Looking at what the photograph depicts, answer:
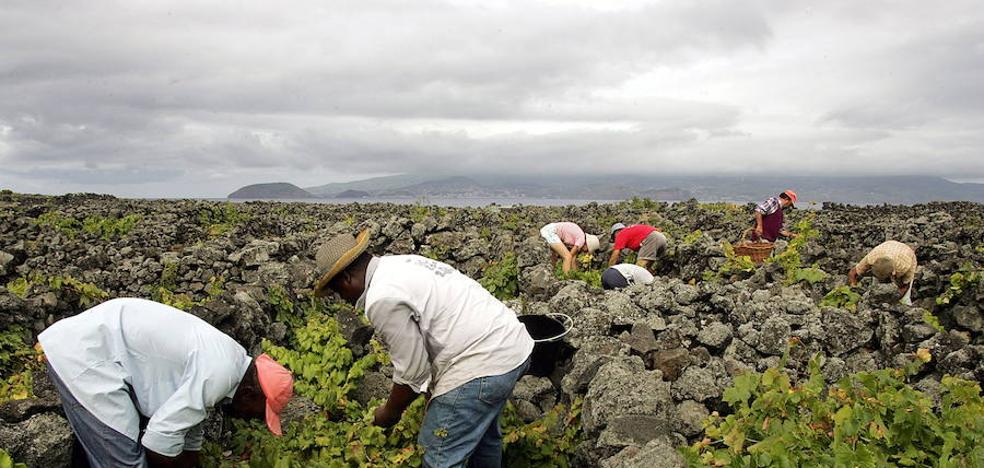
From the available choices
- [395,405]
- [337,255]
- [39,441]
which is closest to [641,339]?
[395,405]

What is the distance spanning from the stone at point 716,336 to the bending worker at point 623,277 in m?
2.47

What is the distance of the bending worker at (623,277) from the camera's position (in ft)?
32.0

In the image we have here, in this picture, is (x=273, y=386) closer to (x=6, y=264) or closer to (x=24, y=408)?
(x=24, y=408)

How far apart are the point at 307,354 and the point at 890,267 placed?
26.7 ft

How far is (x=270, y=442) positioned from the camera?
496cm

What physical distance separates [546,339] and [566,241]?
533 cm

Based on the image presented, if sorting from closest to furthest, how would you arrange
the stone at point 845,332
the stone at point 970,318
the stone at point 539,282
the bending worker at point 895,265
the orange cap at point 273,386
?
the orange cap at point 273,386, the stone at point 845,332, the stone at point 970,318, the bending worker at point 895,265, the stone at point 539,282

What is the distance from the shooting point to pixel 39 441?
12.7 ft

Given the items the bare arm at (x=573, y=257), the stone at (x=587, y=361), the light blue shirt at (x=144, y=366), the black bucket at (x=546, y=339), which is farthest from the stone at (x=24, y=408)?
the bare arm at (x=573, y=257)

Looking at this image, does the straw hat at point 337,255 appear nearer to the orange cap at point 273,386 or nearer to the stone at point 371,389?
the orange cap at point 273,386

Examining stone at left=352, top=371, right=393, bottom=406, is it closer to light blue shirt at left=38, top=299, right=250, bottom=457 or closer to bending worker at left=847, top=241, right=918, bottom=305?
light blue shirt at left=38, top=299, right=250, bottom=457

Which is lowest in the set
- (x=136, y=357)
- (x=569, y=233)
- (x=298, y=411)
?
(x=298, y=411)

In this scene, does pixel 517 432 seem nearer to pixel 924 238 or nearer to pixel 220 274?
pixel 220 274

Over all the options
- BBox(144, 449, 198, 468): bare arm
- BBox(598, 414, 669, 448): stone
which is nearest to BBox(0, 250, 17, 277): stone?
BBox(144, 449, 198, 468): bare arm
